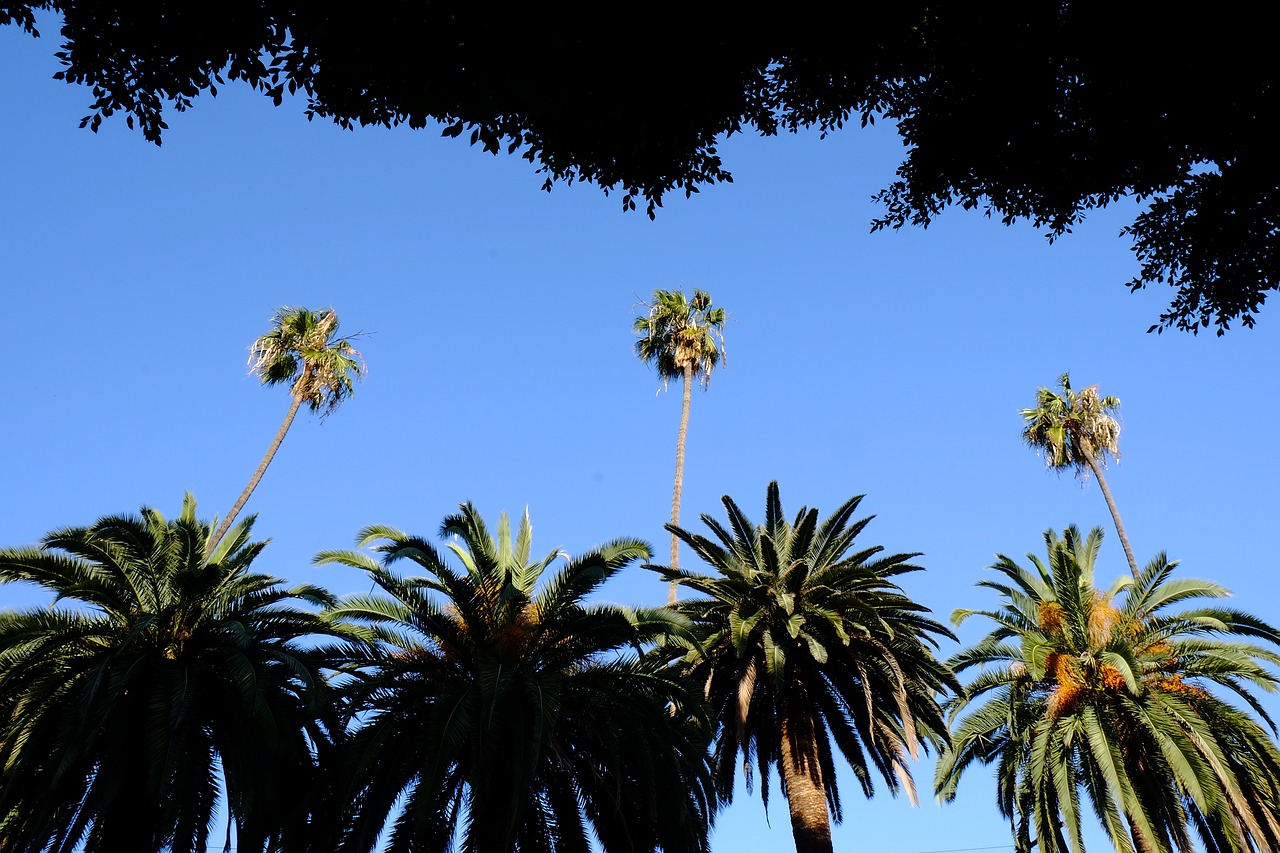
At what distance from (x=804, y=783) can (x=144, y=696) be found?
39.4 feet

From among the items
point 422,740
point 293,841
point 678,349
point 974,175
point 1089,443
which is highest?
point 678,349

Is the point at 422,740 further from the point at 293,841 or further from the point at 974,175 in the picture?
the point at 974,175

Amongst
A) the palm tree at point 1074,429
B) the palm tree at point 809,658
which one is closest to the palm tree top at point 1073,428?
the palm tree at point 1074,429

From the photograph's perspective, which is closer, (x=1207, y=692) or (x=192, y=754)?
(x=192, y=754)

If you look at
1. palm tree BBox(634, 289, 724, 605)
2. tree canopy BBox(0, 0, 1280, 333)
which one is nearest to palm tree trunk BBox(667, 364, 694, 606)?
palm tree BBox(634, 289, 724, 605)

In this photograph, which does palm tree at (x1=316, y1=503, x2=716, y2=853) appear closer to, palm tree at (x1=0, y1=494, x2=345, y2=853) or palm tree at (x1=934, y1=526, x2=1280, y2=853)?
palm tree at (x1=0, y1=494, x2=345, y2=853)

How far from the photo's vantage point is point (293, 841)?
17.3 meters

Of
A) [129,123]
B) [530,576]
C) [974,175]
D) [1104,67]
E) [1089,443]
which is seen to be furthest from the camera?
[1089,443]

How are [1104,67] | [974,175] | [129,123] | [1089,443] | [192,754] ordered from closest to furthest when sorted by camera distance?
[129,123] → [1104,67] → [974,175] → [192,754] → [1089,443]

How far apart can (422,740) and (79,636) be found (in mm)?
5719

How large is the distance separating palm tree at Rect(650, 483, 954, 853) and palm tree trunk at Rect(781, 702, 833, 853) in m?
0.02

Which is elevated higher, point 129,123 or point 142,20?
point 142,20

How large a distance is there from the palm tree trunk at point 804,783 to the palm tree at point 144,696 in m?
9.14

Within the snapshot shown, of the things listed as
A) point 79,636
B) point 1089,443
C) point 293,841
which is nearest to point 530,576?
point 293,841
